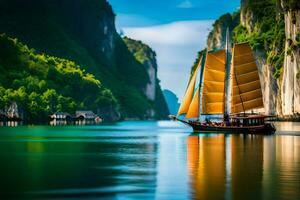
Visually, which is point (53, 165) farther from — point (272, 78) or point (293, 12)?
point (272, 78)

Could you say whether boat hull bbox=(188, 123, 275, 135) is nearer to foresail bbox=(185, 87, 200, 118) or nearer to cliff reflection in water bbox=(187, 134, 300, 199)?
foresail bbox=(185, 87, 200, 118)

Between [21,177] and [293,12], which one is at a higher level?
[293,12]

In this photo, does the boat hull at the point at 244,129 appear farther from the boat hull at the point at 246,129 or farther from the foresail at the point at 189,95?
the foresail at the point at 189,95

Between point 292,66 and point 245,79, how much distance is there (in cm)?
5738

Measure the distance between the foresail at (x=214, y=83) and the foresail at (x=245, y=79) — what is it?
2429mm

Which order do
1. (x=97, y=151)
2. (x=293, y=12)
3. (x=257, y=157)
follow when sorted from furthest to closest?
1. (x=293, y=12)
2. (x=97, y=151)
3. (x=257, y=157)

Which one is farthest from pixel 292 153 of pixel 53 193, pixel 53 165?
pixel 53 193

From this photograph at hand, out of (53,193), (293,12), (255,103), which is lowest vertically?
(53,193)

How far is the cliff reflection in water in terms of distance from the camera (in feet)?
109

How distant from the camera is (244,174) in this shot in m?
41.4

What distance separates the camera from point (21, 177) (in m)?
39.6

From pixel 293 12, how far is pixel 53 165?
131m

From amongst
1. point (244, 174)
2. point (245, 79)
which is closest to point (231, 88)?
Answer: point (245, 79)

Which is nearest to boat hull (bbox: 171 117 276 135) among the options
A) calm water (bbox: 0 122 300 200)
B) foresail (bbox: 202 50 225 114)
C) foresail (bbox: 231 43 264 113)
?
foresail (bbox: 202 50 225 114)
